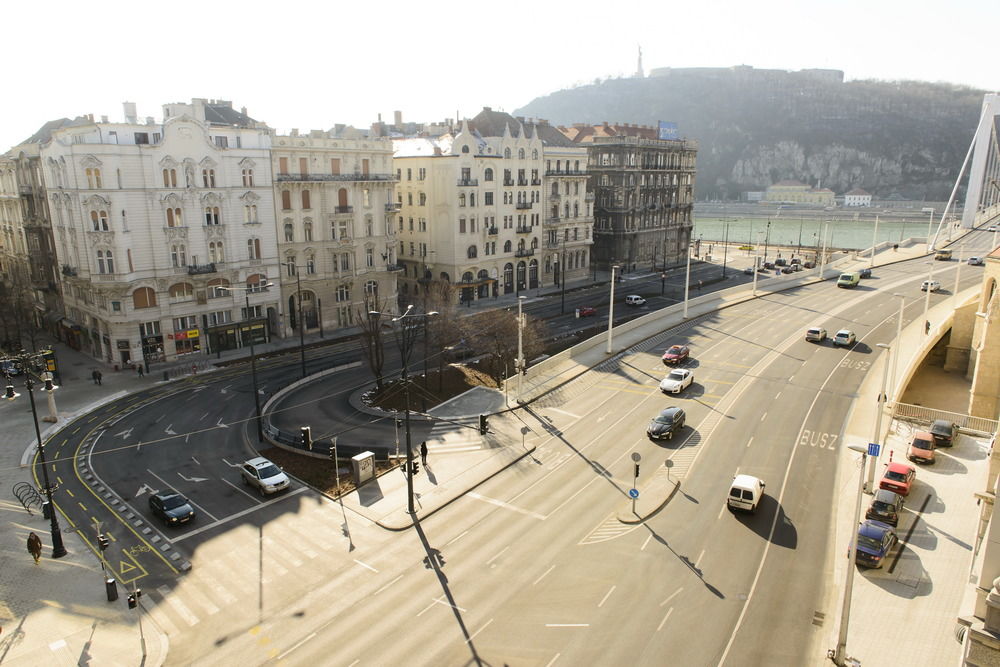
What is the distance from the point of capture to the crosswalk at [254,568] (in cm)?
2444

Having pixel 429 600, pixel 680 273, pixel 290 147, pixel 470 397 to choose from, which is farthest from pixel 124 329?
pixel 680 273

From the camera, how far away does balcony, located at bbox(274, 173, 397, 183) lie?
2532 inches

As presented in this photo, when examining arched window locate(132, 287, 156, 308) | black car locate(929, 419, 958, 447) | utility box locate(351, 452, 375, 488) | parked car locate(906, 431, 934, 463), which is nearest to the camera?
utility box locate(351, 452, 375, 488)

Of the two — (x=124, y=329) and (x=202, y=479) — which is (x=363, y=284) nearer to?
(x=124, y=329)

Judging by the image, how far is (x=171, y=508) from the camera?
30891 mm

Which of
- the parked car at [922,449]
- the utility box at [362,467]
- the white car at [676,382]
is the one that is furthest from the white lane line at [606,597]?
the white car at [676,382]

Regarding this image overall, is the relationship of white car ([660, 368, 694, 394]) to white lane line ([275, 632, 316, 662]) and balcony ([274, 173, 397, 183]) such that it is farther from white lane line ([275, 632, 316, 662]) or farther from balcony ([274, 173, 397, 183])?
balcony ([274, 173, 397, 183])

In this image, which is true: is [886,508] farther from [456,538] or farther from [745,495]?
[456,538]

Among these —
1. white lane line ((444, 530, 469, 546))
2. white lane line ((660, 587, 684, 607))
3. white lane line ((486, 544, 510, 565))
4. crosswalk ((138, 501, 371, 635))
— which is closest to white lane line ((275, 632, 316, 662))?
crosswalk ((138, 501, 371, 635))

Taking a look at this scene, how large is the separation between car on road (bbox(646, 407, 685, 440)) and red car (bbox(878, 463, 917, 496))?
11.2m

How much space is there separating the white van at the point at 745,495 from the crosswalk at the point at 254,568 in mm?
17699

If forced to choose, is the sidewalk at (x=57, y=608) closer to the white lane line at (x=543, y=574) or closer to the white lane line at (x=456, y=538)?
the white lane line at (x=456, y=538)

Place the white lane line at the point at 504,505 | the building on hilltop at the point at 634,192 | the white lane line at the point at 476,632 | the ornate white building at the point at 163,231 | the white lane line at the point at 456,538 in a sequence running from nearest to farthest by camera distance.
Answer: the white lane line at the point at 476,632
the white lane line at the point at 456,538
the white lane line at the point at 504,505
the ornate white building at the point at 163,231
the building on hilltop at the point at 634,192

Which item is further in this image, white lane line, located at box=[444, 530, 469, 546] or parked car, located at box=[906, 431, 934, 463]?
parked car, located at box=[906, 431, 934, 463]
